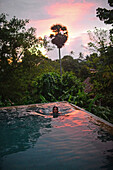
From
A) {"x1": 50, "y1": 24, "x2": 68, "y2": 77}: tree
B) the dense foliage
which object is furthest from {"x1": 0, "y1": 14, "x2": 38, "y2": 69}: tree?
{"x1": 50, "y1": 24, "x2": 68, "y2": 77}: tree

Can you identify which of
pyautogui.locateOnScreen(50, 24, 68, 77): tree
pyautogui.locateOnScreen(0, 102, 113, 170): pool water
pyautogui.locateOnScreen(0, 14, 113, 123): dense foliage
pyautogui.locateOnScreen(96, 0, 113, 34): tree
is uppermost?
pyautogui.locateOnScreen(50, 24, 68, 77): tree

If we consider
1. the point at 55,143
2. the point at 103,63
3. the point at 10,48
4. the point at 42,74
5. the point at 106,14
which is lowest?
the point at 55,143

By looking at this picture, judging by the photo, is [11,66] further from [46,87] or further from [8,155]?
[8,155]

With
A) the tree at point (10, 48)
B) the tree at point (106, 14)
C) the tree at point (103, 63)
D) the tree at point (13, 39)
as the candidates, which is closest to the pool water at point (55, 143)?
the tree at point (103, 63)

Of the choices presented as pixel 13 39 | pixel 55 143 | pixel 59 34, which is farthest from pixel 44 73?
pixel 59 34

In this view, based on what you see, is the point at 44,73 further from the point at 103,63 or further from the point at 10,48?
the point at 10,48

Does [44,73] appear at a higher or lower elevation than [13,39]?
lower

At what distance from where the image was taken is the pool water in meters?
2.34

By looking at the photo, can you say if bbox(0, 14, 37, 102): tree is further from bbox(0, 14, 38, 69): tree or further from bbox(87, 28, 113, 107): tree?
bbox(87, 28, 113, 107): tree

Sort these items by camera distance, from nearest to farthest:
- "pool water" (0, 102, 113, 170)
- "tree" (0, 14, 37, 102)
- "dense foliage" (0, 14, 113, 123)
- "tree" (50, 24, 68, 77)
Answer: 1. "pool water" (0, 102, 113, 170)
2. "dense foliage" (0, 14, 113, 123)
3. "tree" (0, 14, 37, 102)
4. "tree" (50, 24, 68, 77)

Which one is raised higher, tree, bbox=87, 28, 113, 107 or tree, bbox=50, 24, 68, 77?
tree, bbox=50, 24, 68, 77

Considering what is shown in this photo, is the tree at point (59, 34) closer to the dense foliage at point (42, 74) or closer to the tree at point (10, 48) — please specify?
the dense foliage at point (42, 74)

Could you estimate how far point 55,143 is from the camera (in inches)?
121

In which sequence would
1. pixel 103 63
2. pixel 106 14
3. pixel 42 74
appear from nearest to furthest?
1. pixel 106 14
2. pixel 103 63
3. pixel 42 74
